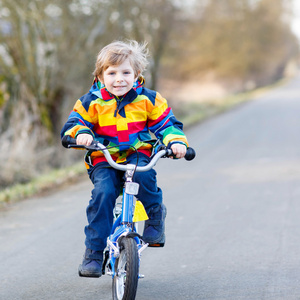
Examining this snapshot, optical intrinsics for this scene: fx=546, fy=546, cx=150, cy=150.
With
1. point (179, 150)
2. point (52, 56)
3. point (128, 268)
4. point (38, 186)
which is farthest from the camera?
point (52, 56)

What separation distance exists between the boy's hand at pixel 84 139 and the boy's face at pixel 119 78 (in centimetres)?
39

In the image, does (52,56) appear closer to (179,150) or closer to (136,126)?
(136,126)

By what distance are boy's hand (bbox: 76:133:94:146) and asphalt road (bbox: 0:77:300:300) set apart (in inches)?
47.5

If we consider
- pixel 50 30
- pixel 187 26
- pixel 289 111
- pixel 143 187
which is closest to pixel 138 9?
pixel 50 30

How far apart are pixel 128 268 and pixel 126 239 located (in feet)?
0.63

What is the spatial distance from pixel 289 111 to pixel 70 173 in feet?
45.0

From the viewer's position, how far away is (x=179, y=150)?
3.47 m

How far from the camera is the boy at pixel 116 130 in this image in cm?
355

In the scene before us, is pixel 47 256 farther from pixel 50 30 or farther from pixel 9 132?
pixel 50 30

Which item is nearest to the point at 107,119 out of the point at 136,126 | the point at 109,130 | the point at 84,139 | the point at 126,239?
the point at 109,130

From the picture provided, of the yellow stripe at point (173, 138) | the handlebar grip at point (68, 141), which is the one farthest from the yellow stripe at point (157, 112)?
the handlebar grip at point (68, 141)

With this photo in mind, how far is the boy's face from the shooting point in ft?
A: 11.7

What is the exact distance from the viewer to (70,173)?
9.99 m

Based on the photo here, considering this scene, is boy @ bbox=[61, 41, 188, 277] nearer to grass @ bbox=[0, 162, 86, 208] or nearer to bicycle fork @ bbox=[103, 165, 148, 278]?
bicycle fork @ bbox=[103, 165, 148, 278]
